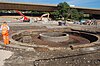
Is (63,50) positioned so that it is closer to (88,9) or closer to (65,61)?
(65,61)

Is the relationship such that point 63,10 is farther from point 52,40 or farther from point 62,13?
point 52,40

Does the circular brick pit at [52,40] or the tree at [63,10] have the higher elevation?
the circular brick pit at [52,40]

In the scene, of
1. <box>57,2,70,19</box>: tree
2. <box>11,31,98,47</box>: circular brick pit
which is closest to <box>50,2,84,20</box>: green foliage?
<box>57,2,70,19</box>: tree

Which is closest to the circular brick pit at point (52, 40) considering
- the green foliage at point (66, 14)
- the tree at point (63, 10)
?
the green foliage at point (66, 14)

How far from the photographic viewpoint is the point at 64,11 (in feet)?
245

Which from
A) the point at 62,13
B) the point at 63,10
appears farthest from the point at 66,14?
the point at 63,10

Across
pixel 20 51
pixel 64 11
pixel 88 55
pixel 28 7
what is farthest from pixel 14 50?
pixel 28 7

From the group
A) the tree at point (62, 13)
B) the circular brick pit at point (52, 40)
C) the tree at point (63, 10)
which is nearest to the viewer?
the circular brick pit at point (52, 40)

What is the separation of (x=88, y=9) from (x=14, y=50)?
3043 inches

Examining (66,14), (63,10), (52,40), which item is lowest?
(66,14)

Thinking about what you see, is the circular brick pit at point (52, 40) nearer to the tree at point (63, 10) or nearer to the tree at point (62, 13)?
the tree at point (63, 10)

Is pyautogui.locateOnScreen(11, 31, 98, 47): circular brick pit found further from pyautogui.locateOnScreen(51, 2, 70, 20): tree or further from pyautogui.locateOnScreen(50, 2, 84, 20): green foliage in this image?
pyautogui.locateOnScreen(51, 2, 70, 20): tree

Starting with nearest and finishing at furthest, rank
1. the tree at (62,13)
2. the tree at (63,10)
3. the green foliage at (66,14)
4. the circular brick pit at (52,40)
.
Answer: the circular brick pit at (52,40), the green foliage at (66,14), the tree at (63,10), the tree at (62,13)

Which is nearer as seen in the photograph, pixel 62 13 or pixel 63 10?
pixel 62 13
